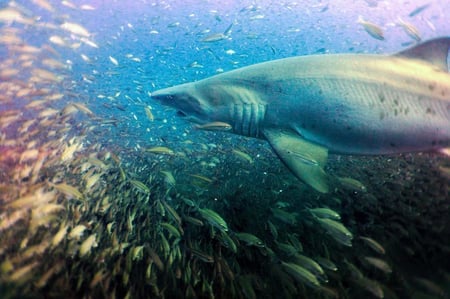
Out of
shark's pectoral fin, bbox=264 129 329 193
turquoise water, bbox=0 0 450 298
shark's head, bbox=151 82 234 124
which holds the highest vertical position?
shark's head, bbox=151 82 234 124

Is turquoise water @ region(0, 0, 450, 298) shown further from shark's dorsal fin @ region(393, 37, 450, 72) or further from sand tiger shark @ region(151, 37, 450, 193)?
sand tiger shark @ region(151, 37, 450, 193)

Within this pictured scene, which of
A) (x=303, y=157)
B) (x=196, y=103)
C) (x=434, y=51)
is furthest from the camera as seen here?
(x=196, y=103)

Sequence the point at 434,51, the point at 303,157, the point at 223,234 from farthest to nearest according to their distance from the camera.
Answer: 1. the point at 434,51
2. the point at 223,234
3. the point at 303,157

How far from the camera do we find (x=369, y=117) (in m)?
3.52

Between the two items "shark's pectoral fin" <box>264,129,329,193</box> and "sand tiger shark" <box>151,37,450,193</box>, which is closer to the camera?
"shark's pectoral fin" <box>264,129,329,193</box>

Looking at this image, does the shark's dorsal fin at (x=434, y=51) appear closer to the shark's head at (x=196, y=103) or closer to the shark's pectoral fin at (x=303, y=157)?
the shark's pectoral fin at (x=303, y=157)

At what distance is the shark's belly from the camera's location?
3525 millimetres

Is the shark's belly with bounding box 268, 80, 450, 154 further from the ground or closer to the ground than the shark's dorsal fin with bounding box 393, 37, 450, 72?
closer to the ground

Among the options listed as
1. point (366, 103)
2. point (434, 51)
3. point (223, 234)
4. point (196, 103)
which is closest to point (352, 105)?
point (366, 103)

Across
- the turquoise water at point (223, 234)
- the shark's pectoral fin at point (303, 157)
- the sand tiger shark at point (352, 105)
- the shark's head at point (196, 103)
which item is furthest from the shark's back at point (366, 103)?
the shark's head at point (196, 103)

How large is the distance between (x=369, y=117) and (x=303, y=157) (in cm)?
108

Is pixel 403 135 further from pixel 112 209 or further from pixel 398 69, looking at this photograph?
pixel 112 209

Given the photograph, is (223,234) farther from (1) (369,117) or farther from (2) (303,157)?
(1) (369,117)

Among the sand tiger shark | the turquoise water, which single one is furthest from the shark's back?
the turquoise water
